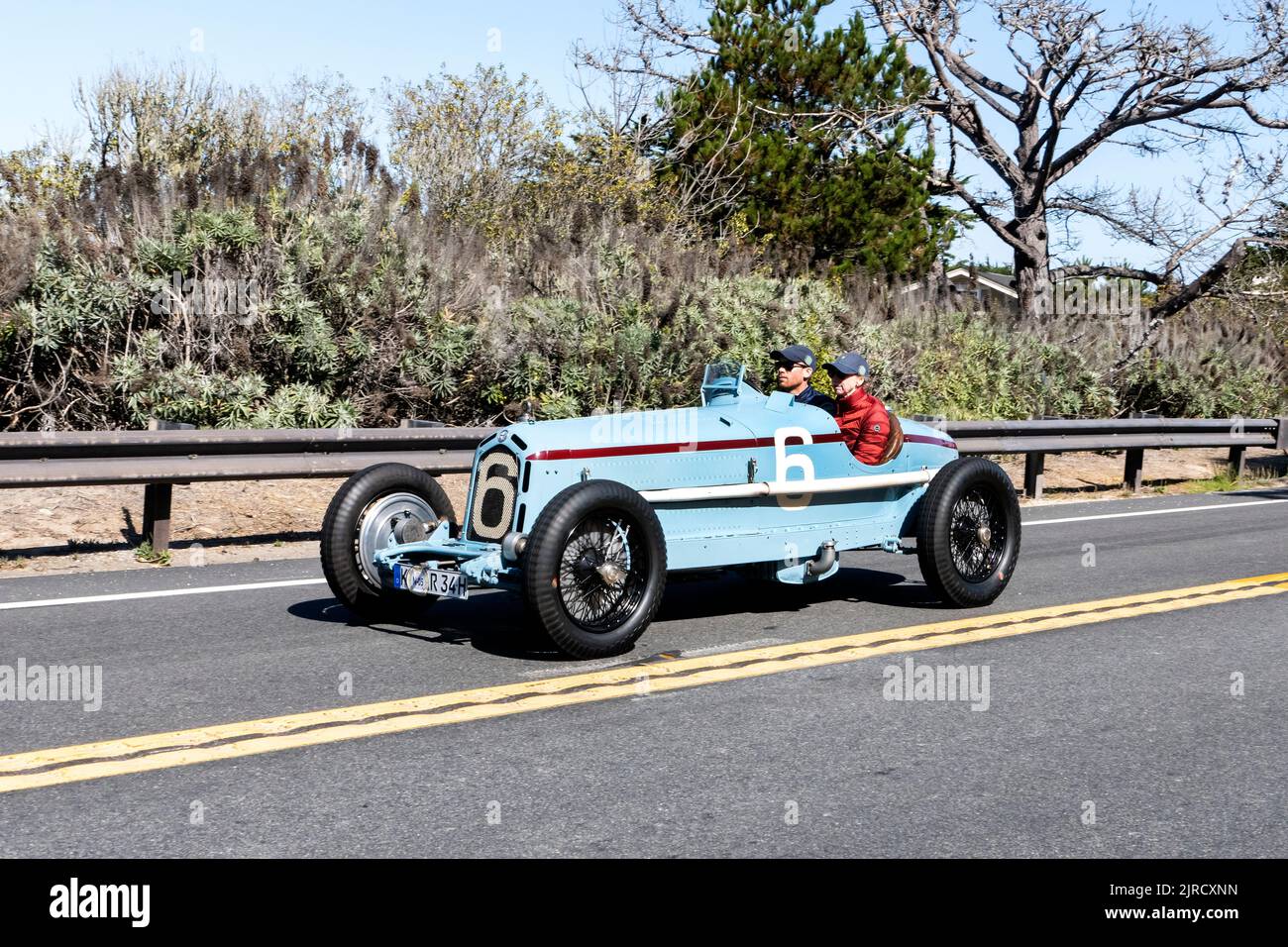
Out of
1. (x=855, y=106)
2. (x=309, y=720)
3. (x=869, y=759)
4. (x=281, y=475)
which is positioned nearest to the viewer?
(x=869, y=759)

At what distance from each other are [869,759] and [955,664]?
5.67 feet

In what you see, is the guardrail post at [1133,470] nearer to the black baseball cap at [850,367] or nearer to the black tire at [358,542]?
the black baseball cap at [850,367]

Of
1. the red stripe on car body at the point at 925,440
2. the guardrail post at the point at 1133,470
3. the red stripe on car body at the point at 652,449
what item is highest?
the red stripe on car body at the point at 925,440

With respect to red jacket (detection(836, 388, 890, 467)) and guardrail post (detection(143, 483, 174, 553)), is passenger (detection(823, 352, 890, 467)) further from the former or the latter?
guardrail post (detection(143, 483, 174, 553))

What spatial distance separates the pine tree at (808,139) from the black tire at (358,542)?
20085 mm

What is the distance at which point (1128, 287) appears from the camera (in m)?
30.3

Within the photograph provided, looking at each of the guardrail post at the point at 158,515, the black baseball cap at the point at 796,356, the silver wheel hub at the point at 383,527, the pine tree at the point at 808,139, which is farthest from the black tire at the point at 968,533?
the pine tree at the point at 808,139

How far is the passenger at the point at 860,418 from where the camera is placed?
814 cm

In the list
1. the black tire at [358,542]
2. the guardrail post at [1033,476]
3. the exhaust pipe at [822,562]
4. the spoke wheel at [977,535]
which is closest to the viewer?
the black tire at [358,542]

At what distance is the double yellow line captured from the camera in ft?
15.9

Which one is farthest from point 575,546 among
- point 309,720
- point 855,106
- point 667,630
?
point 855,106

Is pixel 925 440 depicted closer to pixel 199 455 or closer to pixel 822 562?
pixel 822 562

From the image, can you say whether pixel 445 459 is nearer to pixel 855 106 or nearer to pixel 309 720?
pixel 309 720

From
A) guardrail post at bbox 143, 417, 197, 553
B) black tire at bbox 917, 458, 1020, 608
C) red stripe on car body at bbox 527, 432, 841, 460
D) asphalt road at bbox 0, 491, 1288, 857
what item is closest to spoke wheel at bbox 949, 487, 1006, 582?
black tire at bbox 917, 458, 1020, 608
